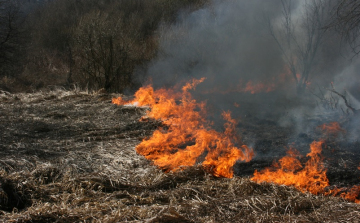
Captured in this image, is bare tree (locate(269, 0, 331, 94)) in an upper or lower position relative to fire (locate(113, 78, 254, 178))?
upper

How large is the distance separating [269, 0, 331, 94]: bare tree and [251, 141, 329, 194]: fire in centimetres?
540

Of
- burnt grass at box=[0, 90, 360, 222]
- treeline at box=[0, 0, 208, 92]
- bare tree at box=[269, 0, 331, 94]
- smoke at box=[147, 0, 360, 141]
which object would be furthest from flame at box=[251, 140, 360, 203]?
treeline at box=[0, 0, 208, 92]

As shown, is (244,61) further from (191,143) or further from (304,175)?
(304,175)

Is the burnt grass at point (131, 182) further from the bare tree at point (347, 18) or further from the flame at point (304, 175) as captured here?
the bare tree at point (347, 18)

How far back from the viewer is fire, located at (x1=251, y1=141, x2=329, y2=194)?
3941 millimetres

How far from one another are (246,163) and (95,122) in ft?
13.6

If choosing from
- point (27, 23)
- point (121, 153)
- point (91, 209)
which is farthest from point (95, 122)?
point (27, 23)

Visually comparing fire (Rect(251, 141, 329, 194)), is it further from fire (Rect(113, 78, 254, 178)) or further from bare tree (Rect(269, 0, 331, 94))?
bare tree (Rect(269, 0, 331, 94))

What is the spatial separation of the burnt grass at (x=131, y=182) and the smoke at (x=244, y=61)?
7.49 feet

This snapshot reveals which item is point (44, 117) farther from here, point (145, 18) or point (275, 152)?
point (145, 18)

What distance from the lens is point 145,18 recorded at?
65.4ft

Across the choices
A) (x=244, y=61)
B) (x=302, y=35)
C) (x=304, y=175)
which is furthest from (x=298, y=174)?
(x=244, y=61)

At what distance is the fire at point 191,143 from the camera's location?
4678 millimetres

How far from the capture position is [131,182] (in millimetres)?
4004
